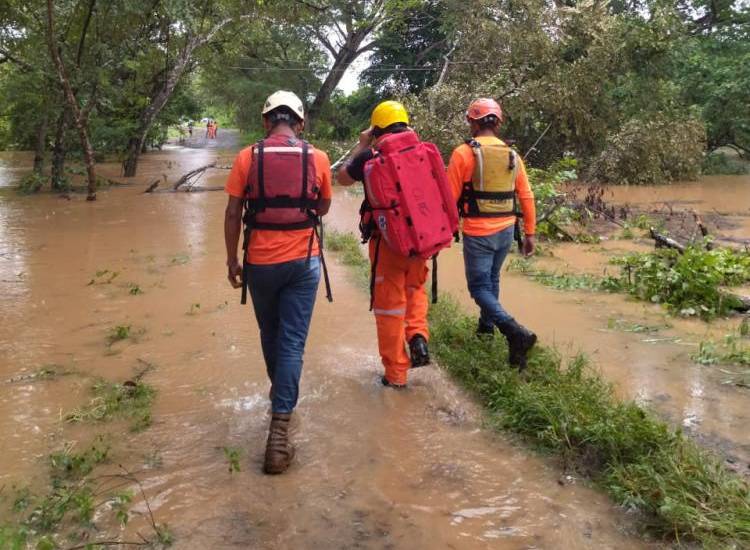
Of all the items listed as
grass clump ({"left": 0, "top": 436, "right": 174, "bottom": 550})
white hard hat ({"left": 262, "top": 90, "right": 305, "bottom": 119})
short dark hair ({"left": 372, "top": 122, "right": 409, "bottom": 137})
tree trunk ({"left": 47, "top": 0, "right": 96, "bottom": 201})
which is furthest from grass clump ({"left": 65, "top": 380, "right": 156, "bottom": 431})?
tree trunk ({"left": 47, "top": 0, "right": 96, "bottom": 201})

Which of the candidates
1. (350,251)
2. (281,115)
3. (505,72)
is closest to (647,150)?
(505,72)

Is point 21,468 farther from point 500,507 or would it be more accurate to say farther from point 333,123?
point 333,123

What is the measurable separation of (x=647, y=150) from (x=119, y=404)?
1337cm

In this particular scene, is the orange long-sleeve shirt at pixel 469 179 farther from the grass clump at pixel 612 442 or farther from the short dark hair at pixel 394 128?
the grass clump at pixel 612 442

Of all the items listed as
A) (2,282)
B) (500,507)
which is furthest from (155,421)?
(2,282)

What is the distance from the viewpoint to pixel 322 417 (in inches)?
152

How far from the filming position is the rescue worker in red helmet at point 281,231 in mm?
3182

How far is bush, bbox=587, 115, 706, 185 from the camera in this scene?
14.2 meters

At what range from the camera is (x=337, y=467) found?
325 centimetres

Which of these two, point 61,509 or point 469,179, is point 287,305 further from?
point 469,179

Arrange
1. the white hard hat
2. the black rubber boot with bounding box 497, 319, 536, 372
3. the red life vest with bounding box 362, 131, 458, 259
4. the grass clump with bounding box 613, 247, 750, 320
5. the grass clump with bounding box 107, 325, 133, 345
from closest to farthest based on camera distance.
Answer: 1. the white hard hat
2. the red life vest with bounding box 362, 131, 458, 259
3. the black rubber boot with bounding box 497, 319, 536, 372
4. the grass clump with bounding box 107, 325, 133, 345
5. the grass clump with bounding box 613, 247, 750, 320

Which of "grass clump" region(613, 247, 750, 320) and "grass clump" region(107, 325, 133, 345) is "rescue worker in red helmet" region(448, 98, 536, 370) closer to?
"grass clump" region(613, 247, 750, 320)

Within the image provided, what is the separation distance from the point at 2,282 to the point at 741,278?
8.15 metres

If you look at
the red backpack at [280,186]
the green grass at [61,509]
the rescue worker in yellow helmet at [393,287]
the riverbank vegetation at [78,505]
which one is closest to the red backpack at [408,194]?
the rescue worker in yellow helmet at [393,287]
